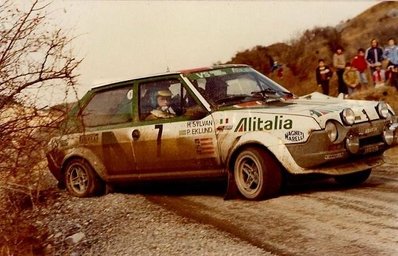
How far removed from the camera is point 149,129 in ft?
28.0

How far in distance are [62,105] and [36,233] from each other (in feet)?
5.02

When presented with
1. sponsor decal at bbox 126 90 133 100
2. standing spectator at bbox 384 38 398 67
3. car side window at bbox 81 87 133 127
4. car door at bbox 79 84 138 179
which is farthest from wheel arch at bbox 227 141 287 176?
standing spectator at bbox 384 38 398 67

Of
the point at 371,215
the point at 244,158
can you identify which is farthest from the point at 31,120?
the point at 371,215

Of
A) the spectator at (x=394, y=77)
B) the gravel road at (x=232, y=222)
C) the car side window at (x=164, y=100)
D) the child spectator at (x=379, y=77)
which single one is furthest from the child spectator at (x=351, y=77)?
the car side window at (x=164, y=100)

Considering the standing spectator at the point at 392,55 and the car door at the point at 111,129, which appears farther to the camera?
the standing spectator at the point at 392,55

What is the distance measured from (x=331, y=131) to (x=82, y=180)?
154 inches

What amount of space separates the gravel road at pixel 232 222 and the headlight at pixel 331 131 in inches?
24.8

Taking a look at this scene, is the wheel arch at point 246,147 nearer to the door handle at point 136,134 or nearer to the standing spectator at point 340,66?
the door handle at point 136,134

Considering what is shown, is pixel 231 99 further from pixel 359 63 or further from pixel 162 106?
pixel 359 63

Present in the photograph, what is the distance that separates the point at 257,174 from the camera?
7449mm

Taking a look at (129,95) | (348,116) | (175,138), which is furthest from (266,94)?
(129,95)

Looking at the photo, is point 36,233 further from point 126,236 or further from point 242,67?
point 242,67

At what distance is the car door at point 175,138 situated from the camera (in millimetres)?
7934

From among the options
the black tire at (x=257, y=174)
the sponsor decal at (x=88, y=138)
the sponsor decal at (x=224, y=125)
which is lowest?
the black tire at (x=257, y=174)
